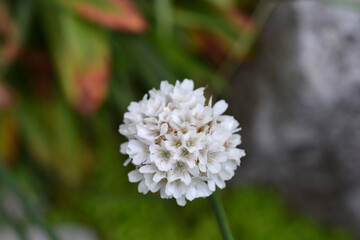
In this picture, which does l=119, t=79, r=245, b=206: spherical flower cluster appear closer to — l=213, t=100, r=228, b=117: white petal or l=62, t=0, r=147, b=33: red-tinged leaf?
l=213, t=100, r=228, b=117: white petal

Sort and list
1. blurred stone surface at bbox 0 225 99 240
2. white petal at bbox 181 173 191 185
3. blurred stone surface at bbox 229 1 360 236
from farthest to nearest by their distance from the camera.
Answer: blurred stone surface at bbox 0 225 99 240 < blurred stone surface at bbox 229 1 360 236 < white petal at bbox 181 173 191 185

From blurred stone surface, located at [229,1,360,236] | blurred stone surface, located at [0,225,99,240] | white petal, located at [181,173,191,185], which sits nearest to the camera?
white petal, located at [181,173,191,185]

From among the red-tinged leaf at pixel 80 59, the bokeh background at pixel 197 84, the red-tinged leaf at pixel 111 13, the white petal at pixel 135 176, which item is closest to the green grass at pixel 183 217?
the bokeh background at pixel 197 84

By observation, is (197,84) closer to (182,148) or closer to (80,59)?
(80,59)

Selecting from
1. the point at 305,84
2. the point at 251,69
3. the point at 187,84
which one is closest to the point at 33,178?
the point at 251,69

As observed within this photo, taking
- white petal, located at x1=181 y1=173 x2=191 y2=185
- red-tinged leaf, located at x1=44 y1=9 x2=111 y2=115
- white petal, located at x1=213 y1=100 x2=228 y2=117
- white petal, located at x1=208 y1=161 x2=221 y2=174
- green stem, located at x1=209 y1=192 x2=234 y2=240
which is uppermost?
red-tinged leaf, located at x1=44 y1=9 x2=111 y2=115

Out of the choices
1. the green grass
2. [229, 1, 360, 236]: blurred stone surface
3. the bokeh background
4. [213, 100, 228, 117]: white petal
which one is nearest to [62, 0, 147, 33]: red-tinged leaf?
the bokeh background

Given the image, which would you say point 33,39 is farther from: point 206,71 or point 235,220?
point 235,220

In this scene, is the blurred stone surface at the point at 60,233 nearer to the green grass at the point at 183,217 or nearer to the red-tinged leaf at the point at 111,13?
the green grass at the point at 183,217
